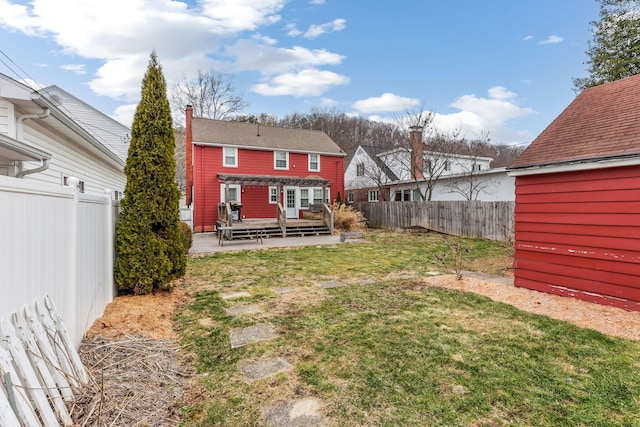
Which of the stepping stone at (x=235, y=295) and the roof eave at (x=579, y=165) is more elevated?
the roof eave at (x=579, y=165)

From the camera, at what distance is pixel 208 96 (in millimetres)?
30391

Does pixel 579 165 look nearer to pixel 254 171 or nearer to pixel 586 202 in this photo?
pixel 586 202

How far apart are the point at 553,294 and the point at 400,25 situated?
40.8ft

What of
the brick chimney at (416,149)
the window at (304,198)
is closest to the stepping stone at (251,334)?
the window at (304,198)

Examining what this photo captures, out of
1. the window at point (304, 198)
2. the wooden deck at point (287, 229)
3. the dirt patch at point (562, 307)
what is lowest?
the dirt patch at point (562, 307)

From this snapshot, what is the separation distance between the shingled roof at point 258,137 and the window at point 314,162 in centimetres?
35

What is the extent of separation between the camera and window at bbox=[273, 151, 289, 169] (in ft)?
64.2

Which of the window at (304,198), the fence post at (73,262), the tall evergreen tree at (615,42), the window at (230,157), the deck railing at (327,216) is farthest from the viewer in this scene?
the window at (304,198)

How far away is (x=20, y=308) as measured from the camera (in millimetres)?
2064

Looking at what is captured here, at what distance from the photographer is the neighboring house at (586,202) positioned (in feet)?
15.7

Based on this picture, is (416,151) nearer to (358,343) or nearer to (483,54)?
(483,54)

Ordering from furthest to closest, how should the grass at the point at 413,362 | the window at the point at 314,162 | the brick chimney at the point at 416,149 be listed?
the window at the point at 314,162 → the brick chimney at the point at 416,149 → the grass at the point at 413,362

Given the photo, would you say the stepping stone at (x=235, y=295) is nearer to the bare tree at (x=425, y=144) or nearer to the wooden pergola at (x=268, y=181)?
the wooden pergola at (x=268, y=181)

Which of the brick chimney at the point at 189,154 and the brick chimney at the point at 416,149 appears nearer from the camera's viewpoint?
the brick chimney at the point at 189,154
